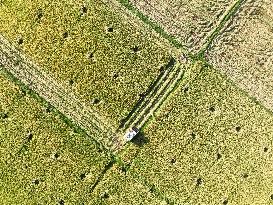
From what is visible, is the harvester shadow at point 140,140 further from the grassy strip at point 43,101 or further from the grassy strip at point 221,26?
the grassy strip at point 221,26

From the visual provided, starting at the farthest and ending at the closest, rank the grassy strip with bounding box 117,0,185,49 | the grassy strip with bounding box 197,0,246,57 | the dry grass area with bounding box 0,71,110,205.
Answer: the grassy strip with bounding box 197,0,246,57 < the grassy strip with bounding box 117,0,185,49 < the dry grass area with bounding box 0,71,110,205

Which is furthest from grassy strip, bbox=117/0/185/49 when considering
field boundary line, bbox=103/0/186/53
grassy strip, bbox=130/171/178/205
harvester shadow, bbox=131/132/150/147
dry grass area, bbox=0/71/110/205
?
grassy strip, bbox=130/171/178/205

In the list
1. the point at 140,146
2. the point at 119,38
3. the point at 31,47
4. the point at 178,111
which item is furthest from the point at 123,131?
the point at 31,47

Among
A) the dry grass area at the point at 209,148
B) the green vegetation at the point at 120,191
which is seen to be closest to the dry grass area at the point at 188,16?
the dry grass area at the point at 209,148

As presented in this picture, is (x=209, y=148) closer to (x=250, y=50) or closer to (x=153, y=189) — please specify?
(x=153, y=189)

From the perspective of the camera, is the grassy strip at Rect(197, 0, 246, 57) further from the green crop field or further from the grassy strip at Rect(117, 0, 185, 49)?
the grassy strip at Rect(117, 0, 185, 49)

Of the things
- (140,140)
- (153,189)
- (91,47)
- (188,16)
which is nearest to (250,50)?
(188,16)

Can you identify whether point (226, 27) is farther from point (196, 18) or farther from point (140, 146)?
point (140, 146)
